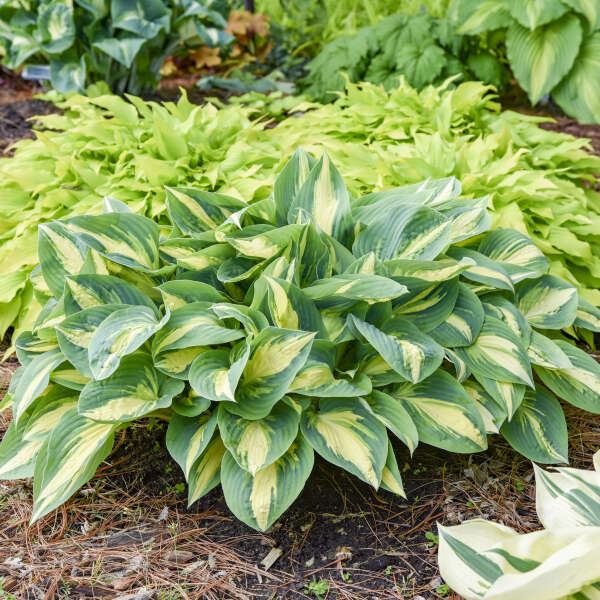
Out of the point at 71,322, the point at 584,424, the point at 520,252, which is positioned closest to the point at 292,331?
the point at 71,322

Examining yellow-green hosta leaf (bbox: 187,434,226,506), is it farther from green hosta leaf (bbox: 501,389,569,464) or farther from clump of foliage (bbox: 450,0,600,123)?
clump of foliage (bbox: 450,0,600,123)

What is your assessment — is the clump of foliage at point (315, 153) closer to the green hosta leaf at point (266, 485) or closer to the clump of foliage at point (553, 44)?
the clump of foliage at point (553, 44)

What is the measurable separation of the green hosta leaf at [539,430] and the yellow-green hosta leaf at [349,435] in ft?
1.38

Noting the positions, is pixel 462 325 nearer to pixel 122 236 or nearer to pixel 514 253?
pixel 514 253

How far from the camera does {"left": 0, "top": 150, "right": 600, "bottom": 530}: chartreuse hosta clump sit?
4.93 feet

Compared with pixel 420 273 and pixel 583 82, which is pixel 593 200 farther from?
pixel 420 273

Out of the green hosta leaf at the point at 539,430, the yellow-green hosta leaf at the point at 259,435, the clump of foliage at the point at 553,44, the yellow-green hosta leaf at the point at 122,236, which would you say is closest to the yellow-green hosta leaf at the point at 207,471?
the yellow-green hosta leaf at the point at 259,435

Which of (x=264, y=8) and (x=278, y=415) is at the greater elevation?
(x=278, y=415)

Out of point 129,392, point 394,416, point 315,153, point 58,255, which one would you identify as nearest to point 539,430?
point 394,416

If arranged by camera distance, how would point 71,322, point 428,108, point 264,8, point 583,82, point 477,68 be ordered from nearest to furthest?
point 71,322, point 428,108, point 583,82, point 477,68, point 264,8

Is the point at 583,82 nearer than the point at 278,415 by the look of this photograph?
No

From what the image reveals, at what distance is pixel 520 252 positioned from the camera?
2.00 meters

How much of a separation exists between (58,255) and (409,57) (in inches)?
117

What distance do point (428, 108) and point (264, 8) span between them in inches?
156
